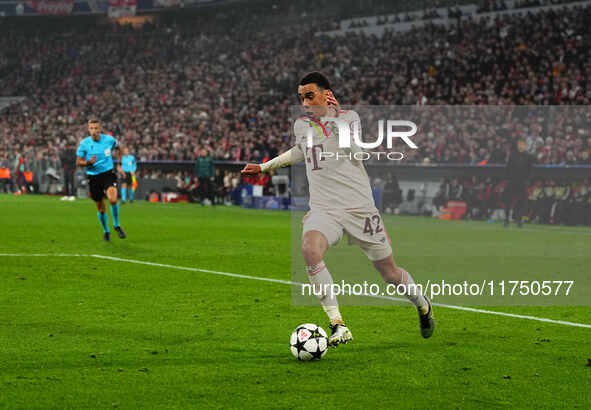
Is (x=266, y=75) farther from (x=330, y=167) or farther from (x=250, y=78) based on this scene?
(x=330, y=167)

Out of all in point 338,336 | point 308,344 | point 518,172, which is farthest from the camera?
point 518,172

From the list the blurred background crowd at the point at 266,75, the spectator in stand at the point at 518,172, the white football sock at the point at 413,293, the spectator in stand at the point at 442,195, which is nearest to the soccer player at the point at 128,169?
the blurred background crowd at the point at 266,75

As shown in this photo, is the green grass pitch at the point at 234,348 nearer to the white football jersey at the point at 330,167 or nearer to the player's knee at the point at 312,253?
the player's knee at the point at 312,253

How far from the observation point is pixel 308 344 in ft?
21.1

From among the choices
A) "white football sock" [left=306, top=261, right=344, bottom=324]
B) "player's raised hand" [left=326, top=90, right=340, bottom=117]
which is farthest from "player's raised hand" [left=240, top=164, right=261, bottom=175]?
"white football sock" [left=306, top=261, right=344, bottom=324]

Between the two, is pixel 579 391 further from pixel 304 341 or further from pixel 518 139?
pixel 518 139

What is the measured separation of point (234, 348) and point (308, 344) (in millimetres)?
770

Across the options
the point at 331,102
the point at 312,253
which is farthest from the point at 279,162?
the point at 312,253

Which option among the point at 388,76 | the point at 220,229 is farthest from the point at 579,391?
the point at 388,76

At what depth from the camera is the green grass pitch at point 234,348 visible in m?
5.42

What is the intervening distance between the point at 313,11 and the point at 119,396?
4951 centimetres

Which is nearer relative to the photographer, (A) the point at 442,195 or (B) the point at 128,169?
(A) the point at 442,195

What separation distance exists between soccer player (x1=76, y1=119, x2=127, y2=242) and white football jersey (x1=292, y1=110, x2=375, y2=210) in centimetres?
1010

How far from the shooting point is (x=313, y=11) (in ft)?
174
